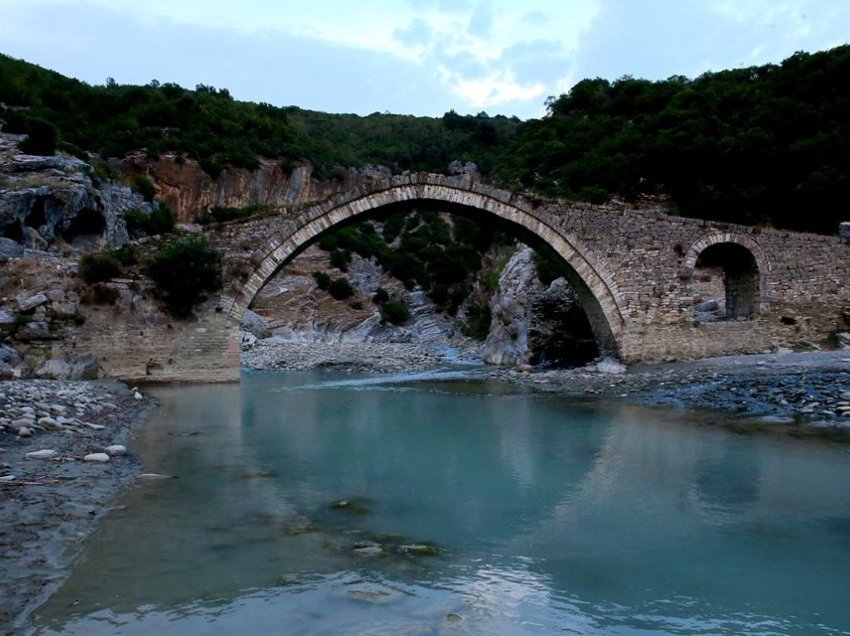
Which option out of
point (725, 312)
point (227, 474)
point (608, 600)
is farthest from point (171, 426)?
point (725, 312)

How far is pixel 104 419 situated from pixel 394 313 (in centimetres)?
2746

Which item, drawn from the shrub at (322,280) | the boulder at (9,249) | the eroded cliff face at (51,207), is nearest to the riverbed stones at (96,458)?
the boulder at (9,249)

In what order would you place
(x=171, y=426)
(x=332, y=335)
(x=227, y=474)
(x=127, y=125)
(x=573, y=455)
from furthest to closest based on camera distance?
(x=127, y=125), (x=332, y=335), (x=171, y=426), (x=573, y=455), (x=227, y=474)

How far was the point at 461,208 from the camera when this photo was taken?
15.1m

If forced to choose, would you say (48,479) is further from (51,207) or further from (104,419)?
(51,207)

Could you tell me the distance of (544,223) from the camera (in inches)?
569

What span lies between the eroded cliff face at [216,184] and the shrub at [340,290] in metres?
4.73

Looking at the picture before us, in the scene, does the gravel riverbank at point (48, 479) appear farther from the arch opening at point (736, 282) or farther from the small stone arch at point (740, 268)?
the arch opening at point (736, 282)

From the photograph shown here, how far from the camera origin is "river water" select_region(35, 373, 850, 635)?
2754 millimetres

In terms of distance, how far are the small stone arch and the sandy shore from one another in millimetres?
1841

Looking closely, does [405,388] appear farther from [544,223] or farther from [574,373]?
[544,223]

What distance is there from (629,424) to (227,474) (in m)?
4.42

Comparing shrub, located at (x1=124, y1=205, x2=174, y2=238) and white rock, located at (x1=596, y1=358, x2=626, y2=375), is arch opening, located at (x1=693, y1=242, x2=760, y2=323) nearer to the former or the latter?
white rock, located at (x1=596, y1=358, x2=626, y2=375)

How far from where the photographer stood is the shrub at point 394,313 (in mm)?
34500
